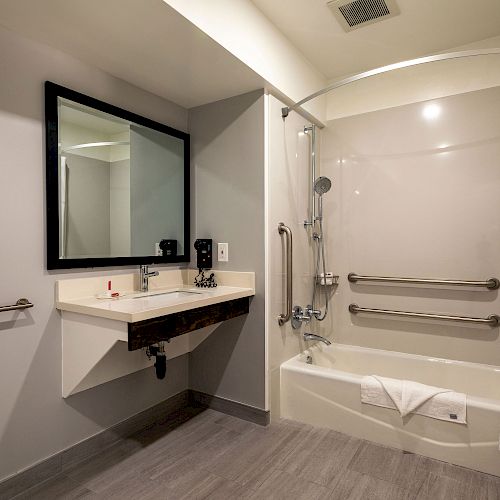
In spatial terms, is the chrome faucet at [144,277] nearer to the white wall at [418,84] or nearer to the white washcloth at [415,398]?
the white washcloth at [415,398]

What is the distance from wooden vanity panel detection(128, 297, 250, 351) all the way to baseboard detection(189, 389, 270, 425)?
0.62 m

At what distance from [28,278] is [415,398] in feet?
6.64

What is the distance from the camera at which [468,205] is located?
2418 millimetres

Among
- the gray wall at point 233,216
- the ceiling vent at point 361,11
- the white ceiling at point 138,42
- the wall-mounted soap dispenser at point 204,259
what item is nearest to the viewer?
the white ceiling at point 138,42

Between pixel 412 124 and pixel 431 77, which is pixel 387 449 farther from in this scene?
pixel 431 77

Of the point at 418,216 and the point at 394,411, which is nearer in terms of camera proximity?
the point at 394,411

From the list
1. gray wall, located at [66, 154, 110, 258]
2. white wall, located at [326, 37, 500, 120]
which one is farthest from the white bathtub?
white wall, located at [326, 37, 500, 120]

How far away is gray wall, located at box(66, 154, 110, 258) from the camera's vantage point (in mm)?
1902

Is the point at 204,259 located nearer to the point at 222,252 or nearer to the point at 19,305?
the point at 222,252

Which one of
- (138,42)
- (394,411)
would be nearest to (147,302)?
(138,42)

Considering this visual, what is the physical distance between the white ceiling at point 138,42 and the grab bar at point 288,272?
889 millimetres

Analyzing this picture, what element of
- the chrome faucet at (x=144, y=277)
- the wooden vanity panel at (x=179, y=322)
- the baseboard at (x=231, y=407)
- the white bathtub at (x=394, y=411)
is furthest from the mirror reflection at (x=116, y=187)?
the white bathtub at (x=394, y=411)

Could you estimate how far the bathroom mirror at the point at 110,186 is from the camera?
184cm

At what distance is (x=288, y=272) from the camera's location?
2.42 metres
